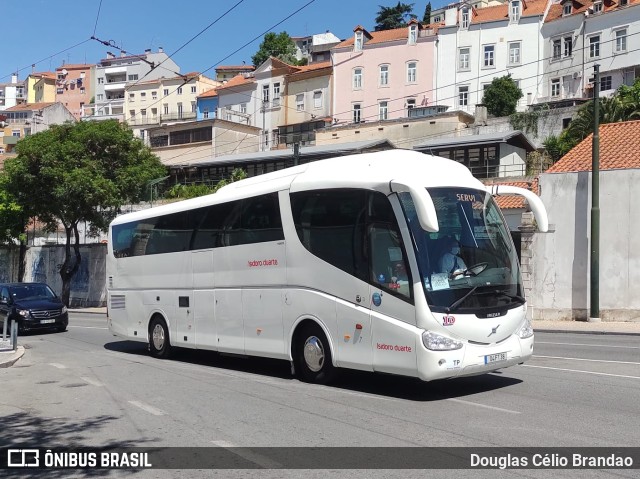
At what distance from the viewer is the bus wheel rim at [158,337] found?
16.0 meters

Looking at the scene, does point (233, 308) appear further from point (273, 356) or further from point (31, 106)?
point (31, 106)

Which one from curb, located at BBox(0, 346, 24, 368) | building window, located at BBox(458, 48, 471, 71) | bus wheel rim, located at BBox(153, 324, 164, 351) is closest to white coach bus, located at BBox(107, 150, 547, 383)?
bus wheel rim, located at BBox(153, 324, 164, 351)

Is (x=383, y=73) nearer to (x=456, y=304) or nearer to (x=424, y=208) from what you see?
(x=456, y=304)

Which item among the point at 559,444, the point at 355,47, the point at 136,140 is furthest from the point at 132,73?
the point at 559,444

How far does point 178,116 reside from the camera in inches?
3580

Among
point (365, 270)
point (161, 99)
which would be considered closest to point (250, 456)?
point (365, 270)

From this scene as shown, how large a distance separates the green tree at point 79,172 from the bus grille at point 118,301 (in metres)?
19.8

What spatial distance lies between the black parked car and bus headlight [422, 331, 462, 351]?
58.5 feet

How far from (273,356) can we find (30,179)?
95.6 feet

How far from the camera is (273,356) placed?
12102 mm

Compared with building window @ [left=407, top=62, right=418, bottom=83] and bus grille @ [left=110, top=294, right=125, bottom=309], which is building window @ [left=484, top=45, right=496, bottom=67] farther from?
bus grille @ [left=110, top=294, right=125, bottom=309]

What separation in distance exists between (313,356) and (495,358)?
3062 millimetres

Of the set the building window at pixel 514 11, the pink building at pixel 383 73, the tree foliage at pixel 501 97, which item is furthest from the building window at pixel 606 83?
the pink building at pixel 383 73

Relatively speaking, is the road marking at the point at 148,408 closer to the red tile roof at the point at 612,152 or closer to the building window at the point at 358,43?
the red tile roof at the point at 612,152
